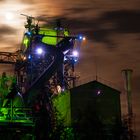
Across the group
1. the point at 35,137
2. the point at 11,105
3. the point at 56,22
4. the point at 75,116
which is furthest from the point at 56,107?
the point at 56,22

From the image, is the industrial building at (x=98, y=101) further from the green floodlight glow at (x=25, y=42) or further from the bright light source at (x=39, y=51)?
the green floodlight glow at (x=25, y=42)

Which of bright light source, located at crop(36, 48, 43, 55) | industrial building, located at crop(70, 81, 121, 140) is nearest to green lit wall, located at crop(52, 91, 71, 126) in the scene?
industrial building, located at crop(70, 81, 121, 140)

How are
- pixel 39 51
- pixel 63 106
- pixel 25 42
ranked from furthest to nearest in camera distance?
pixel 25 42 → pixel 39 51 → pixel 63 106

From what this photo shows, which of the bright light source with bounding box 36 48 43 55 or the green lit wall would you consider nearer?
the green lit wall

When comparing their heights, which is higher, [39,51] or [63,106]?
[39,51]

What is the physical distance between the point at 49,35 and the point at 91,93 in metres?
18.5

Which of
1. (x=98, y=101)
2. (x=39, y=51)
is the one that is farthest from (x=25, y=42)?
(x=98, y=101)

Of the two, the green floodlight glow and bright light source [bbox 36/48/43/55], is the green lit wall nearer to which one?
bright light source [bbox 36/48/43/55]

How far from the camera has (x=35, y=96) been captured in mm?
48781

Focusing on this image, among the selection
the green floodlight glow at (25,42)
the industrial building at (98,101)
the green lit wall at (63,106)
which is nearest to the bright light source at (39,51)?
the green floodlight glow at (25,42)

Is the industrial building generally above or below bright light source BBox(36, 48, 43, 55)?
below

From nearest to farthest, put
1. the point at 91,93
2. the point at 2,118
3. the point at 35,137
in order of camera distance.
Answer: the point at 35,137 → the point at 2,118 → the point at 91,93

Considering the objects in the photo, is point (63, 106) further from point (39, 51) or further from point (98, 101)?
point (39, 51)

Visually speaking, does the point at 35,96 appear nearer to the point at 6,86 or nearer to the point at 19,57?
the point at 6,86
